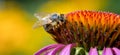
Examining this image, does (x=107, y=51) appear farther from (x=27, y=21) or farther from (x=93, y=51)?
(x=27, y=21)

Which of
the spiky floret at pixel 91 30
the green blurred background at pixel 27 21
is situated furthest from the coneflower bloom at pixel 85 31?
the green blurred background at pixel 27 21

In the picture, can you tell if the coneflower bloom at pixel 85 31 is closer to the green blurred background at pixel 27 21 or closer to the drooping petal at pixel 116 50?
the drooping petal at pixel 116 50

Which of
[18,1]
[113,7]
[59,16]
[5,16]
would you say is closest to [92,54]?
[59,16]

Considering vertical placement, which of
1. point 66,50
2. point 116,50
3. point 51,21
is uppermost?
point 51,21

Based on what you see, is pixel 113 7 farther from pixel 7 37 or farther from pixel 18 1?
pixel 18 1

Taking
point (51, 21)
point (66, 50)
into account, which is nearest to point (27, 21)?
point (51, 21)

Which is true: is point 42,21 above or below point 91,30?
above

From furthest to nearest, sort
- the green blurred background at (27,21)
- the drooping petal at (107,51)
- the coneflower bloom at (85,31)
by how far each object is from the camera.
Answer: the green blurred background at (27,21)
the coneflower bloom at (85,31)
the drooping petal at (107,51)

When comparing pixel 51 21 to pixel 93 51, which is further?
pixel 51 21
